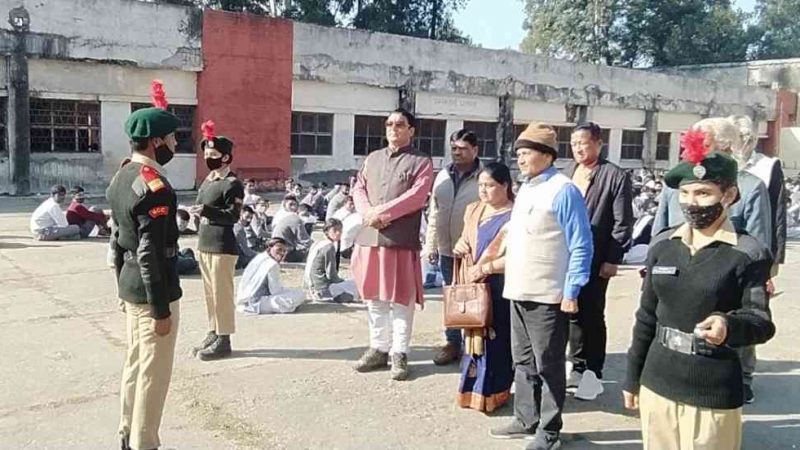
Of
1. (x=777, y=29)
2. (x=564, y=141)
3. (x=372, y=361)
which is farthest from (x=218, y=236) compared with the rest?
(x=777, y=29)

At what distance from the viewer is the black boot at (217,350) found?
537cm

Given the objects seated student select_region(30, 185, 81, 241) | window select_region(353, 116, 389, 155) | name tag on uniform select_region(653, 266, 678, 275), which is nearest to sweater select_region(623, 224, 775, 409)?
name tag on uniform select_region(653, 266, 678, 275)

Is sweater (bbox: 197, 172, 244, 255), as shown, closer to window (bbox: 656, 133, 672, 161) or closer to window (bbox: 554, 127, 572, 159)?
window (bbox: 554, 127, 572, 159)

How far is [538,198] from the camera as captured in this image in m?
Result: 3.85

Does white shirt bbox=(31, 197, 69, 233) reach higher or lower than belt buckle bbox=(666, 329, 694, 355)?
lower

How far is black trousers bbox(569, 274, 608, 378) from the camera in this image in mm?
4684

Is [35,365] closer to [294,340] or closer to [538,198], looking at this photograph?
[294,340]

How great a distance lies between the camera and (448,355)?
5.36m

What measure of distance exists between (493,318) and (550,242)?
29.4 inches

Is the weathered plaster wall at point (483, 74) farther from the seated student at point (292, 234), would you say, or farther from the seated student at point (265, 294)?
the seated student at point (265, 294)

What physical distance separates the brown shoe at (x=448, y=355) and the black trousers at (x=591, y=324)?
96 centimetres

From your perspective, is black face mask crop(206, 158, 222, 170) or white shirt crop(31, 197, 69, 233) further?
white shirt crop(31, 197, 69, 233)

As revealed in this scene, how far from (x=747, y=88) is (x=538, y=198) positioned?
32489 millimetres

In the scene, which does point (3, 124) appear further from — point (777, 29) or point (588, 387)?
point (777, 29)
